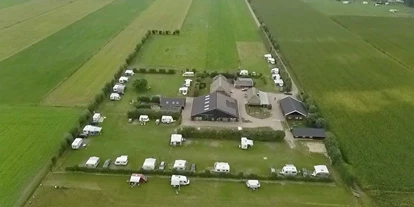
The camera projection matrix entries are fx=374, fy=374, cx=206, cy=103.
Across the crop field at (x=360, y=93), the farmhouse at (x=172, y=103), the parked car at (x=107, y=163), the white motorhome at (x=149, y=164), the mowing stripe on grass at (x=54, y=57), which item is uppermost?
the mowing stripe on grass at (x=54, y=57)

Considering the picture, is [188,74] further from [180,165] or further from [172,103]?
[180,165]

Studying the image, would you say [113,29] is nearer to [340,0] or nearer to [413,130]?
[413,130]

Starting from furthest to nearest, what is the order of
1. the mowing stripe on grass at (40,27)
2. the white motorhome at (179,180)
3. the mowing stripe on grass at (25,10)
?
1. the mowing stripe on grass at (25,10)
2. the mowing stripe on grass at (40,27)
3. the white motorhome at (179,180)

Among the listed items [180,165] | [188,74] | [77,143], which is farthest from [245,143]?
[188,74]

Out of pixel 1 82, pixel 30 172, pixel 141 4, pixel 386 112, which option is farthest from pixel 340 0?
pixel 30 172

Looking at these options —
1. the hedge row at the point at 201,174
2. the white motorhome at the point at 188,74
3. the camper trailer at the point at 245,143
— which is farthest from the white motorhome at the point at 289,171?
the white motorhome at the point at 188,74

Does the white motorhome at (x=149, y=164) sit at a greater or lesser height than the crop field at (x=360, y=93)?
greater

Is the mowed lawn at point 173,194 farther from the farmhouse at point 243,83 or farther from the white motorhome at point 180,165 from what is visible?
the farmhouse at point 243,83
